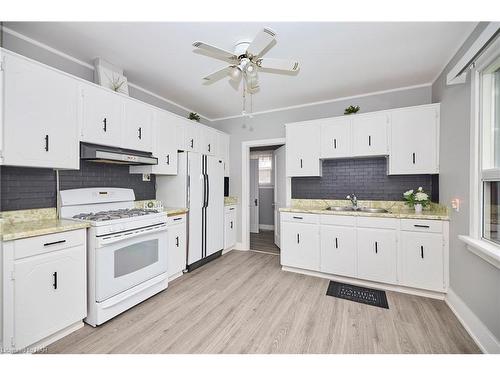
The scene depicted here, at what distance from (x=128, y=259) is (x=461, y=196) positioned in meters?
3.39

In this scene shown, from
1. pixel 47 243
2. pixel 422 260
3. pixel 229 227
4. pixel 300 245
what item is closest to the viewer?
pixel 47 243

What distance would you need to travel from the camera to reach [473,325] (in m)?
1.85

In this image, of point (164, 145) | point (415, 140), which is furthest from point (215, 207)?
point (415, 140)

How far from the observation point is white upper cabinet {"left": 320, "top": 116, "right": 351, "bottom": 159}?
3.19 meters

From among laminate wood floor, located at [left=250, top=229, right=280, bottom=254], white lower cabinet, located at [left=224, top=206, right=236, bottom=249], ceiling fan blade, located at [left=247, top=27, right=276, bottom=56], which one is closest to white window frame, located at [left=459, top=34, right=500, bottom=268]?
ceiling fan blade, located at [left=247, top=27, right=276, bottom=56]

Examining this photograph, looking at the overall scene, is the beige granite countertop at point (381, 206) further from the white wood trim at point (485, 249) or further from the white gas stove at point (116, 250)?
the white gas stove at point (116, 250)

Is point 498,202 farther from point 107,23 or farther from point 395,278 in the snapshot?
point 107,23

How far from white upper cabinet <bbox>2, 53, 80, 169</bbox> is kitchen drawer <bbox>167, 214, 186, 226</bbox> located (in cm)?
118

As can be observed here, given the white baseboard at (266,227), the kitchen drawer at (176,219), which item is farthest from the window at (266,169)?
the kitchen drawer at (176,219)

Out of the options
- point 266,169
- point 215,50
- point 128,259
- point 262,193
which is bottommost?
point 128,259

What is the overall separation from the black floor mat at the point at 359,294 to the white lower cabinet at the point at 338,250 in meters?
0.19

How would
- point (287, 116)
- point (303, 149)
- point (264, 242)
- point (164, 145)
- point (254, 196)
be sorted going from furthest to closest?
point (254, 196) < point (264, 242) < point (287, 116) < point (303, 149) < point (164, 145)

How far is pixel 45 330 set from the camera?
1.68 metres

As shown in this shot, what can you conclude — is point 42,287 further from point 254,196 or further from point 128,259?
point 254,196
